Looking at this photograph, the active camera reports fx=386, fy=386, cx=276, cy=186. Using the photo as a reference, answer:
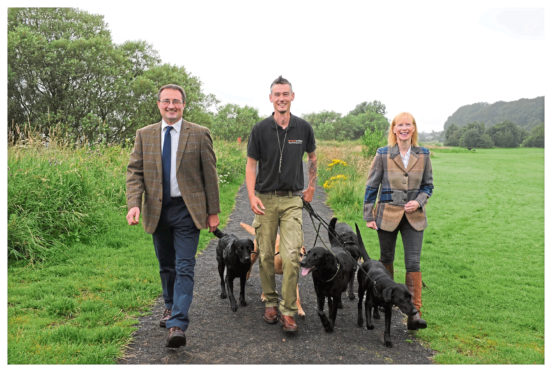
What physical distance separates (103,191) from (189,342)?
548 centimetres

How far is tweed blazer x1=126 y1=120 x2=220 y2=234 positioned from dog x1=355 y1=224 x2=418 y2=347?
68.3 inches

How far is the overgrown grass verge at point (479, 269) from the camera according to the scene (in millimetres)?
3955

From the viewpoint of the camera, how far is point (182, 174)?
3584 millimetres

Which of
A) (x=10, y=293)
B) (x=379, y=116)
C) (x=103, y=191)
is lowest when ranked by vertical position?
(x=10, y=293)

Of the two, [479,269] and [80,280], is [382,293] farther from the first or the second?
[479,269]

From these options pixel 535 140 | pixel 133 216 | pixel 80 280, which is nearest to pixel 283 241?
pixel 133 216

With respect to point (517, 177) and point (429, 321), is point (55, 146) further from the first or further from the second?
point (517, 177)

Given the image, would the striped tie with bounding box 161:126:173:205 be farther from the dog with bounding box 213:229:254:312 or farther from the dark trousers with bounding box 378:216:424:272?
the dark trousers with bounding box 378:216:424:272

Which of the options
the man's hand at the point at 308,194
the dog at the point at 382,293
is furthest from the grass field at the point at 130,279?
the man's hand at the point at 308,194

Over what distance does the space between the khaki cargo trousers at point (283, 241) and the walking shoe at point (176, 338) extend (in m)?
1.06

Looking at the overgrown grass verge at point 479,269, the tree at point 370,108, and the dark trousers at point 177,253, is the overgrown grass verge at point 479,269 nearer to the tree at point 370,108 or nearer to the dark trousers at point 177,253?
the dark trousers at point 177,253

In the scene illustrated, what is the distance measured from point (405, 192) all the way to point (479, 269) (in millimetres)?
3919

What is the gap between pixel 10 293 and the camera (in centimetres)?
476

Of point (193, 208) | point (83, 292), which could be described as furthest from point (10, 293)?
point (193, 208)
